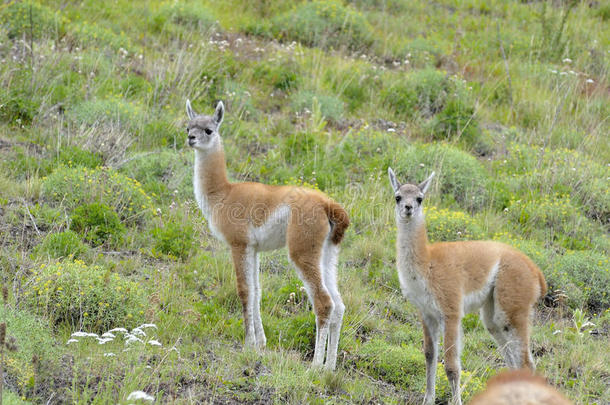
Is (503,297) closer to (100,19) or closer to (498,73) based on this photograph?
(498,73)

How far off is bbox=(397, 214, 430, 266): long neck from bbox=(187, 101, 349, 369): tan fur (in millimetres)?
802

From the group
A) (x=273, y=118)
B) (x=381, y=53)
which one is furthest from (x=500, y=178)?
(x=381, y=53)

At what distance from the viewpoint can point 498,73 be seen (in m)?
16.5

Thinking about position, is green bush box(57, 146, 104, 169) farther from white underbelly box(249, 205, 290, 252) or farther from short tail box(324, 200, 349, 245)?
short tail box(324, 200, 349, 245)

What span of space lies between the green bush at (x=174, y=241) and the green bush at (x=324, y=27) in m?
7.70

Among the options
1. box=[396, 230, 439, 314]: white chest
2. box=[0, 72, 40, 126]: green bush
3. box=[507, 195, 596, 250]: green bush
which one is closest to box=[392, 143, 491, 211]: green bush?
box=[507, 195, 596, 250]: green bush

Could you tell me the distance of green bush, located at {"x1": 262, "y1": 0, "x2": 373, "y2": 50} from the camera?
16.9 m

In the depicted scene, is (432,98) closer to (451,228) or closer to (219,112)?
(451,228)

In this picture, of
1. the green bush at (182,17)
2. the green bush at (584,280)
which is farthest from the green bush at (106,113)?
the green bush at (584,280)

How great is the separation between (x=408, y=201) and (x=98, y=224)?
446 cm

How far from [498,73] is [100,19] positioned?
8324 mm

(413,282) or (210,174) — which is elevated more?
(210,174)

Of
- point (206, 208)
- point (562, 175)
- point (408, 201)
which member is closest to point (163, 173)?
point (206, 208)

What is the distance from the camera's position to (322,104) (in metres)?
14.3
